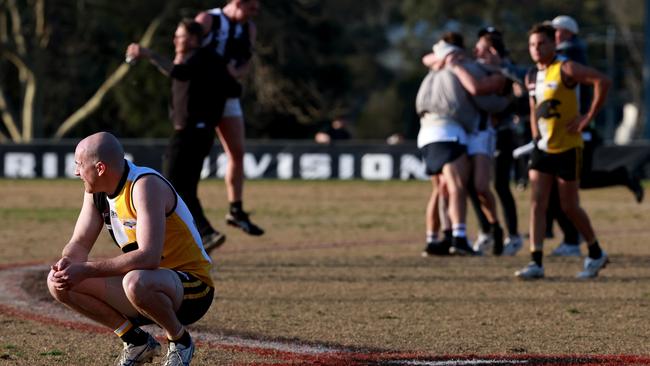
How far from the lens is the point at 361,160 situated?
105 feet

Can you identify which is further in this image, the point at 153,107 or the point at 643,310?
the point at 153,107

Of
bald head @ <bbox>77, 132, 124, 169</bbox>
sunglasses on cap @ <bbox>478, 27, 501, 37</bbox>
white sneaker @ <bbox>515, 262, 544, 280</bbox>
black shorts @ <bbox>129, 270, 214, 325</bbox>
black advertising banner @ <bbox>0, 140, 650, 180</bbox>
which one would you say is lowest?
black advertising banner @ <bbox>0, 140, 650, 180</bbox>

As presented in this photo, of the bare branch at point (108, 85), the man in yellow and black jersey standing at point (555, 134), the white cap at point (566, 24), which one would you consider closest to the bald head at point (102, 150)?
the man in yellow and black jersey standing at point (555, 134)

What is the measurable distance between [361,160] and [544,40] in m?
21.0

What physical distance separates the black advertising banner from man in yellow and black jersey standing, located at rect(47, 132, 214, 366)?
2437 centimetres

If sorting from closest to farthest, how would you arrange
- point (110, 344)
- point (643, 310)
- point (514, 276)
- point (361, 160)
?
point (110, 344), point (643, 310), point (514, 276), point (361, 160)

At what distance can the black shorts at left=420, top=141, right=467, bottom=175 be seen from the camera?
1325cm

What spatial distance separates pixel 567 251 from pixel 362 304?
13.9ft

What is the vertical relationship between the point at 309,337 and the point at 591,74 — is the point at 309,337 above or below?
below

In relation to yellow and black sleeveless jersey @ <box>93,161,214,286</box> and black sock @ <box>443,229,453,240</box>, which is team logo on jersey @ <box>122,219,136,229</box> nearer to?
yellow and black sleeveless jersey @ <box>93,161,214,286</box>

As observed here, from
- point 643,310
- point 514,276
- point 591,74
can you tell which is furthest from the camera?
point 514,276

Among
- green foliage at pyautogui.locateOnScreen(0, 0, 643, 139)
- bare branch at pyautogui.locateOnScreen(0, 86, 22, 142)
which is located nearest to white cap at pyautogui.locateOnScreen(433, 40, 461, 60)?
green foliage at pyautogui.locateOnScreen(0, 0, 643, 139)

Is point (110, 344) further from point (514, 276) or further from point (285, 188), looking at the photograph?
point (285, 188)

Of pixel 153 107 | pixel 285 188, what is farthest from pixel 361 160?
pixel 153 107
